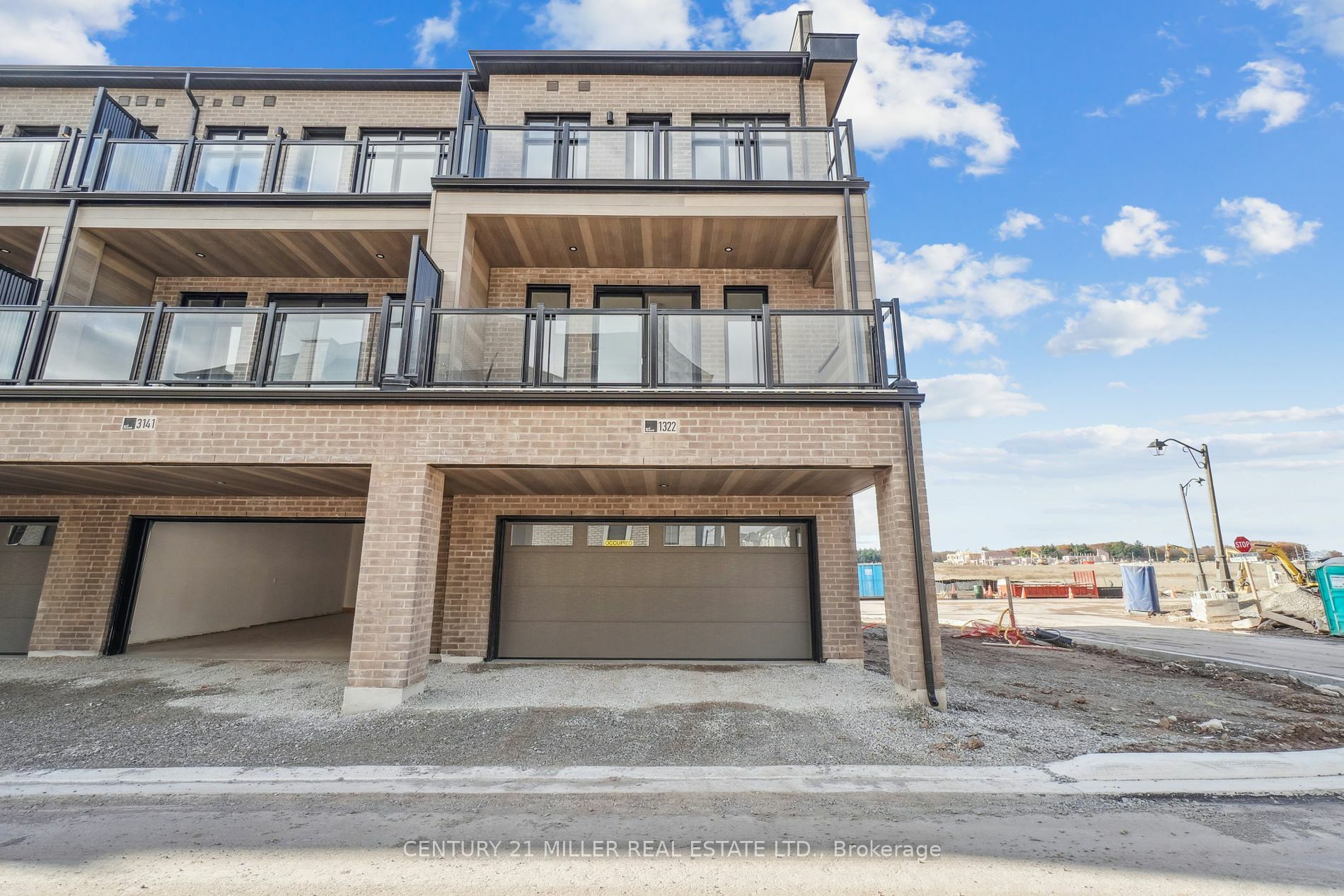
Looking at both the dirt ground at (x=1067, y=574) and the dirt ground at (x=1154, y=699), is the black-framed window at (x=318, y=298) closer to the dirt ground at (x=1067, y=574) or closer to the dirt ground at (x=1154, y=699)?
the dirt ground at (x=1154, y=699)

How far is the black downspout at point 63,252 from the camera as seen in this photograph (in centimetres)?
840

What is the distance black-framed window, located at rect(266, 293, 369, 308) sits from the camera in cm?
1021

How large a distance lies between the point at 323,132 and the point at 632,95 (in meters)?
6.51

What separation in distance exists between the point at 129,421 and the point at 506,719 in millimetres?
5673

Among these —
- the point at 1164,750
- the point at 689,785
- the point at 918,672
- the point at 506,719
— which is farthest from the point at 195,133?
the point at 1164,750

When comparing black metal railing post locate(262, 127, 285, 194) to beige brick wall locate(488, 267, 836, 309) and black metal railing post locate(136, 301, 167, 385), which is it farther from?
beige brick wall locate(488, 267, 836, 309)

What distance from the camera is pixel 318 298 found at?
10305mm

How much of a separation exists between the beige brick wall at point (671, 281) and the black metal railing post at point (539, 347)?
9.75ft

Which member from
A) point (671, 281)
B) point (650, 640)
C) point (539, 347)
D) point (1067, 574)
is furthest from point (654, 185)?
point (1067, 574)

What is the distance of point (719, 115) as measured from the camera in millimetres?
10992

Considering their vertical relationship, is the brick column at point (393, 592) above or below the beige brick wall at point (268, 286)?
below

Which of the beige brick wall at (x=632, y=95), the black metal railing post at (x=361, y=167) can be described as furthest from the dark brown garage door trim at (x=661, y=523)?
the beige brick wall at (x=632, y=95)

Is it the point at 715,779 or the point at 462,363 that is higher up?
the point at 462,363

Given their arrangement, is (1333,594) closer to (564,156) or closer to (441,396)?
(564,156)
